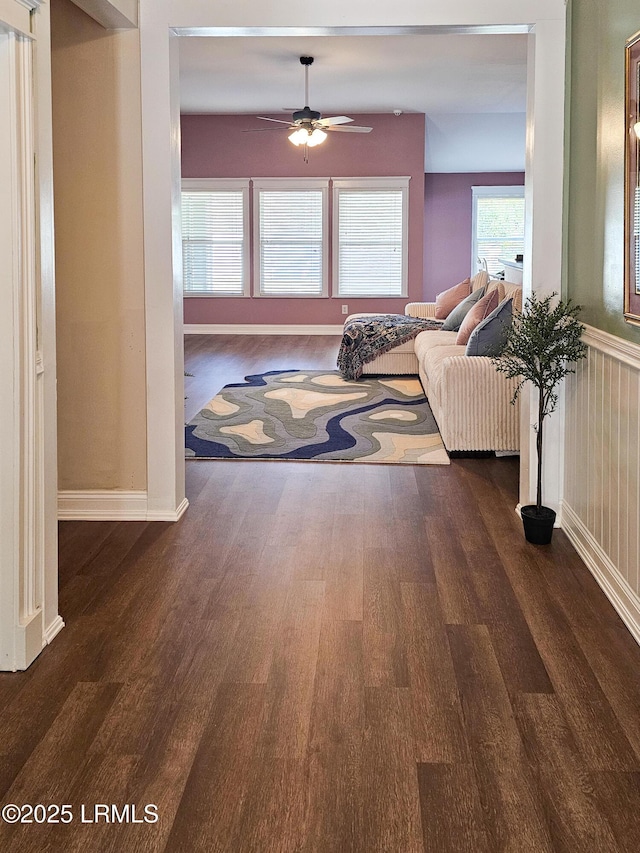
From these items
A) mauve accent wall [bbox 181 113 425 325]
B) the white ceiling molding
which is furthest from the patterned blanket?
the white ceiling molding

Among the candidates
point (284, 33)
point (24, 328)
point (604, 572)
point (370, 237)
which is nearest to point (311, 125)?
point (370, 237)

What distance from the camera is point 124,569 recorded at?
3.42 m

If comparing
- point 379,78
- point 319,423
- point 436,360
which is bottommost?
point 319,423

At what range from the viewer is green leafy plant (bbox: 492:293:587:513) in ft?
11.7

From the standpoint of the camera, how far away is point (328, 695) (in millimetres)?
2385

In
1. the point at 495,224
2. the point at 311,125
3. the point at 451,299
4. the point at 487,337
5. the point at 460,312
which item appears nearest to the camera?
the point at 487,337

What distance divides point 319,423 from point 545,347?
2.72 metres

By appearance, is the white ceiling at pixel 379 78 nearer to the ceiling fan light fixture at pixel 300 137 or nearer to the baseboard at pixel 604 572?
the ceiling fan light fixture at pixel 300 137

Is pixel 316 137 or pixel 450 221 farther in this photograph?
pixel 450 221

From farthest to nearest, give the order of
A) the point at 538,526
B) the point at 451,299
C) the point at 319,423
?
the point at 451,299
the point at 319,423
the point at 538,526

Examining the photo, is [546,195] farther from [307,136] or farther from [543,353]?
[307,136]

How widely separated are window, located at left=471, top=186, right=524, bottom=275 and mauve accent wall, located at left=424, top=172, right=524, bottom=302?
118 millimetres

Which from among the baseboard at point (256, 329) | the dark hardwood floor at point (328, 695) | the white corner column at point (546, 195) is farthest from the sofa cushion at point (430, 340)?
the baseboard at point (256, 329)

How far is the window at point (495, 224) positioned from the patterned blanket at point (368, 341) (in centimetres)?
774
